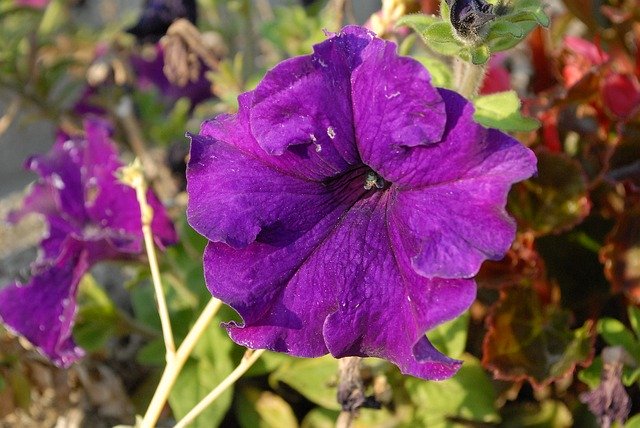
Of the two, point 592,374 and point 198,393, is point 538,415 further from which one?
point 198,393

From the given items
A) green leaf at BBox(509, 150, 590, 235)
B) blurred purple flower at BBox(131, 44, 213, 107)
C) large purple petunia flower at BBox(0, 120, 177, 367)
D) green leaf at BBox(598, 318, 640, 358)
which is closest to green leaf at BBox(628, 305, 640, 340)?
green leaf at BBox(598, 318, 640, 358)

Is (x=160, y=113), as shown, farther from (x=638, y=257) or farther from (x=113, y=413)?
(x=638, y=257)

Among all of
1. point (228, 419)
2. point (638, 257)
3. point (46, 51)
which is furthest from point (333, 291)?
point (46, 51)

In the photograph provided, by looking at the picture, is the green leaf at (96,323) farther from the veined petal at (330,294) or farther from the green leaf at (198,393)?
the veined petal at (330,294)

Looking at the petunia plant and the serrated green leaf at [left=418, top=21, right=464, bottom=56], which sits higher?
the serrated green leaf at [left=418, top=21, right=464, bottom=56]

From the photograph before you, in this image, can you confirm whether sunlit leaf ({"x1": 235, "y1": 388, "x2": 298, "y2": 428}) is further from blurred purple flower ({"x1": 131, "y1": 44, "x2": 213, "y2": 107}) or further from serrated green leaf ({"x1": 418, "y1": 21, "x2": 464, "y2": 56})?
blurred purple flower ({"x1": 131, "y1": 44, "x2": 213, "y2": 107})

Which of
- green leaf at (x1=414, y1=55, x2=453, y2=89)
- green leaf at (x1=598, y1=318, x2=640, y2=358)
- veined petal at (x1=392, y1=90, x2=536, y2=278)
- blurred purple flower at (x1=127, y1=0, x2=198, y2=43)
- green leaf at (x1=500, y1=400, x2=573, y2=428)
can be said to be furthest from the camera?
blurred purple flower at (x1=127, y1=0, x2=198, y2=43)

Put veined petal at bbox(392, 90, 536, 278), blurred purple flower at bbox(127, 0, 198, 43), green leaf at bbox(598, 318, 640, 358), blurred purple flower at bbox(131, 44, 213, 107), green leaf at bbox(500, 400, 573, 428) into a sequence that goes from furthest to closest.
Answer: blurred purple flower at bbox(131, 44, 213, 107) → blurred purple flower at bbox(127, 0, 198, 43) → green leaf at bbox(500, 400, 573, 428) → green leaf at bbox(598, 318, 640, 358) → veined petal at bbox(392, 90, 536, 278)

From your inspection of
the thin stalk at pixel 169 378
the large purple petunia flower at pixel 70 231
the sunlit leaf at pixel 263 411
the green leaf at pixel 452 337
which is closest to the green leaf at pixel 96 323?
the large purple petunia flower at pixel 70 231
